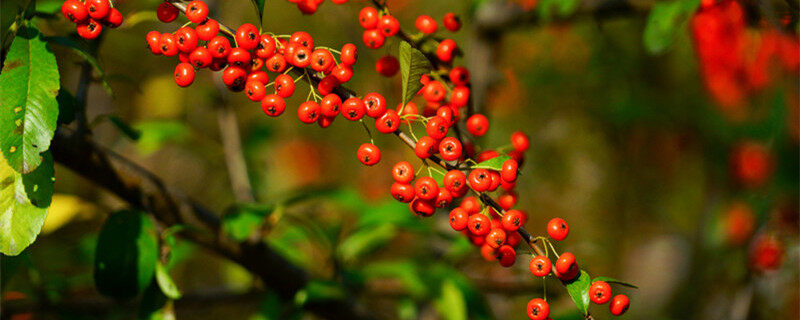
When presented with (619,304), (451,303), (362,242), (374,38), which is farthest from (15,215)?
(362,242)

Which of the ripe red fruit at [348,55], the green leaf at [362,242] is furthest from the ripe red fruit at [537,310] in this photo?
the green leaf at [362,242]

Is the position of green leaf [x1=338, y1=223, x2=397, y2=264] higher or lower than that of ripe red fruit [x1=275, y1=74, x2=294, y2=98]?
lower

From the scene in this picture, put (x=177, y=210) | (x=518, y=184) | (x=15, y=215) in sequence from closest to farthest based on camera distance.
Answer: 1. (x=15, y=215)
2. (x=177, y=210)
3. (x=518, y=184)

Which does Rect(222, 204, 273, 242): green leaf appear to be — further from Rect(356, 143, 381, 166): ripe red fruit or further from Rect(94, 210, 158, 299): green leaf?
Rect(356, 143, 381, 166): ripe red fruit

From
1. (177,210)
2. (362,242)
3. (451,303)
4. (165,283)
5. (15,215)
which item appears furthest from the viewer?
(362,242)

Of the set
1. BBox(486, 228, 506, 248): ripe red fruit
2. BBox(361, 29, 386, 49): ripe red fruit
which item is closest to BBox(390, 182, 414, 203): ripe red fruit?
BBox(486, 228, 506, 248): ripe red fruit

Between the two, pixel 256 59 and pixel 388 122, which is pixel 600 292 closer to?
pixel 388 122

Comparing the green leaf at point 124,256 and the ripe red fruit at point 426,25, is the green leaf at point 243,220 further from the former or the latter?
the ripe red fruit at point 426,25

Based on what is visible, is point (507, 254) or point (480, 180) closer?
point (480, 180)
